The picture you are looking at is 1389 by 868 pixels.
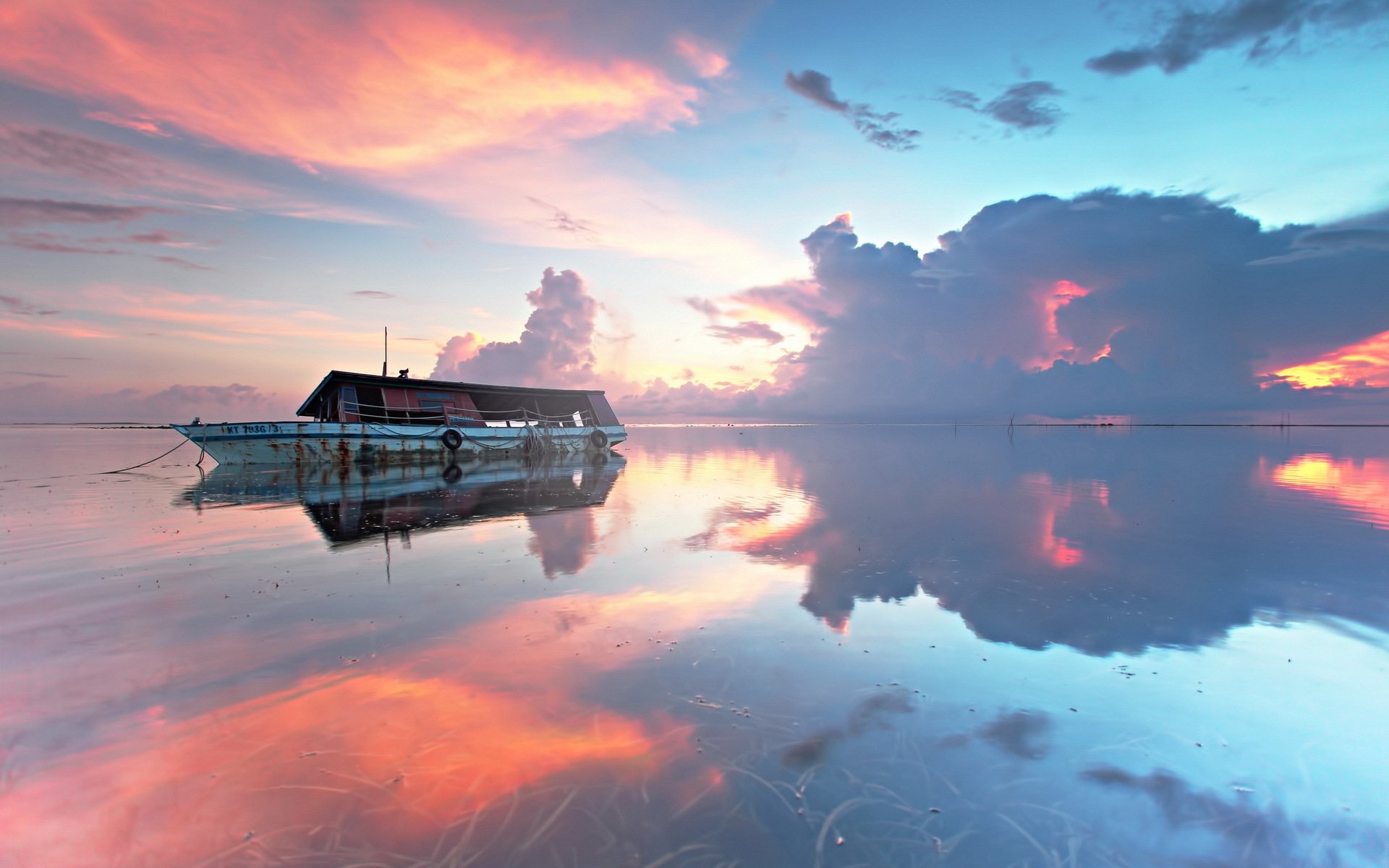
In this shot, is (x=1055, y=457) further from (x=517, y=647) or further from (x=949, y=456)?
(x=517, y=647)

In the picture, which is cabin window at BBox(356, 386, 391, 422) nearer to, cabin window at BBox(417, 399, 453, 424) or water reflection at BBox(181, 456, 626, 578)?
cabin window at BBox(417, 399, 453, 424)

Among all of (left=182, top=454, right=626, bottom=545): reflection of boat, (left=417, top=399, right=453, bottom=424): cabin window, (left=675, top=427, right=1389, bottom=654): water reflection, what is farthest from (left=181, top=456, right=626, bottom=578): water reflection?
(left=417, top=399, right=453, bottom=424): cabin window

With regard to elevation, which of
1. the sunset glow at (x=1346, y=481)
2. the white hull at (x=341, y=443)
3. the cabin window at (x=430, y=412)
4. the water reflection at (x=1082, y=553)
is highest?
the cabin window at (x=430, y=412)

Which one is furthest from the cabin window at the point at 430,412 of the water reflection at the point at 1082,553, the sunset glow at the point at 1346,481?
the sunset glow at the point at 1346,481

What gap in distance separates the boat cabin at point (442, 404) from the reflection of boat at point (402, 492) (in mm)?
3735

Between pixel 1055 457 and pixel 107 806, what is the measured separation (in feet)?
168

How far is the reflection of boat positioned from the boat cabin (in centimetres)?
373

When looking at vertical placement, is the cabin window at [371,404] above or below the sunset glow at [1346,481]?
above

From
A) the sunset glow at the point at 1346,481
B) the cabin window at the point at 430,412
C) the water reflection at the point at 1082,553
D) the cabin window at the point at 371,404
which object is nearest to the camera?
the water reflection at the point at 1082,553

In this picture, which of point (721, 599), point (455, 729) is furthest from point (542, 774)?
point (721, 599)

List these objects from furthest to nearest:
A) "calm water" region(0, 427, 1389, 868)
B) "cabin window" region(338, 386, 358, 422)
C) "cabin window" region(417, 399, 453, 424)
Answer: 1. "cabin window" region(417, 399, 453, 424)
2. "cabin window" region(338, 386, 358, 422)
3. "calm water" region(0, 427, 1389, 868)

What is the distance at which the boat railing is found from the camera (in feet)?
108

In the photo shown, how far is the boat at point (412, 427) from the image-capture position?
30188mm

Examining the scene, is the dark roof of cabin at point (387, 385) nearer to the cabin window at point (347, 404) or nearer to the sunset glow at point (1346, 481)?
the cabin window at point (347, 404)
